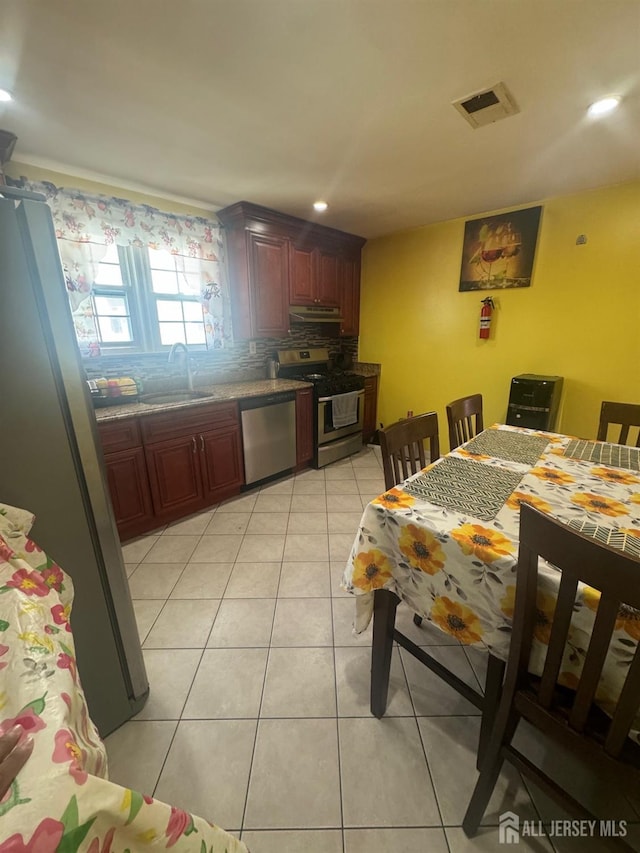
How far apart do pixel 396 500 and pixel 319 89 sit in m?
1.73

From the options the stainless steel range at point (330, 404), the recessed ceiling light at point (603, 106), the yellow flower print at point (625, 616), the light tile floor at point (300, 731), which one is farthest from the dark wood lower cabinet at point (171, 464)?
the recessed ceiling light at point (603, 106)

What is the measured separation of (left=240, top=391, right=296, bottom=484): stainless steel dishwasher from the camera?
283 centimetres

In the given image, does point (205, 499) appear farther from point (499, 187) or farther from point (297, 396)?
point (499, 187)

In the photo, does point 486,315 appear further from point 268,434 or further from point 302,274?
point 268,434

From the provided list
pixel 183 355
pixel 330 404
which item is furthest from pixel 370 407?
pixel 183 355

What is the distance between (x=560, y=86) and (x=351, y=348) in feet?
9.55

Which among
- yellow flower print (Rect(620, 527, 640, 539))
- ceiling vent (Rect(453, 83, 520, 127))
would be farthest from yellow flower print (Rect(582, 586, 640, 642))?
ceiling vent (Rect(453, 83, 520, 127))

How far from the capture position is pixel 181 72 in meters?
1.36

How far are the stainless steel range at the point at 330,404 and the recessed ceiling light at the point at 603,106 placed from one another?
2345 mm

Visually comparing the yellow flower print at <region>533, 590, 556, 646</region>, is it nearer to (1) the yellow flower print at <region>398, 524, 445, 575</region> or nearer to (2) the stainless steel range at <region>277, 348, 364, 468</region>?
(1) the yellow flower print at <region>398, 524, 445, 575</region>

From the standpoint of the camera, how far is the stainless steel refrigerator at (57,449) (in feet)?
2.92

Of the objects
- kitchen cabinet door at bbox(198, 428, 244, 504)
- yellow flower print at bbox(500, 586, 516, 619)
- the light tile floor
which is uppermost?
yellow flower print at bbox(500, 586, 516, 619)

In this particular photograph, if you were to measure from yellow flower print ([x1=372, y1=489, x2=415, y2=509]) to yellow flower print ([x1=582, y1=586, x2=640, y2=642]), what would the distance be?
48cm

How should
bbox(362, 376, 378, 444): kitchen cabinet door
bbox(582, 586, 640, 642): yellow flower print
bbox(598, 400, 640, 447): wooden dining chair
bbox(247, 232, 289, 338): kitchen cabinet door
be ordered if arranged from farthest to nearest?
bbox(362, 376, 378, 444): kitchen cabinet door, bbox(247, 232, 289, 338): kitchen cabinet door, bbox(598, 400, 640, 447): wooden dining chair, bbox(582, 586, 640, 642): yellow flower print
